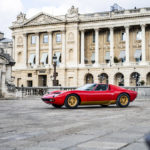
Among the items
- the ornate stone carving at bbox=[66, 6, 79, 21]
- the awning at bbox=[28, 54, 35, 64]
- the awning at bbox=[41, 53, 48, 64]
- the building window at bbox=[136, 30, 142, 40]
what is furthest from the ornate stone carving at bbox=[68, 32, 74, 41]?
the building window at bbox=[136, 30, 142, 40]

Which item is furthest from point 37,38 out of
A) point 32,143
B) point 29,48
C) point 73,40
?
point 32,143

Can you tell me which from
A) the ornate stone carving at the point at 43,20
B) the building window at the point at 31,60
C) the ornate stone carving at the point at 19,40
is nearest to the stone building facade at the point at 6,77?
the ornate stone carving at the point at 43,20

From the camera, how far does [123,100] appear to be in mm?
16391

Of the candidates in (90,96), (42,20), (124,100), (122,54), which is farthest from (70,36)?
(90,96)

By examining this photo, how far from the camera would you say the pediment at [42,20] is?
6656 centimetres

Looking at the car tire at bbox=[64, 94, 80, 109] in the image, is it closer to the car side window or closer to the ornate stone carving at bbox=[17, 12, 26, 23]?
the car side window

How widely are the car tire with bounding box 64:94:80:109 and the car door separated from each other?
660mm

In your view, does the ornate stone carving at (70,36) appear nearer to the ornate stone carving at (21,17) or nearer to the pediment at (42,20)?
the pediment at (42,20)

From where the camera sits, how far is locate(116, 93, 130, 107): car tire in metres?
16.2

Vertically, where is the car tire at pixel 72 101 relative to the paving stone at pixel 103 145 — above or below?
above

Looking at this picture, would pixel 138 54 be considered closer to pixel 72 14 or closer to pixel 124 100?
pixel 72 14

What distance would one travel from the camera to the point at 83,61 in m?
63.8

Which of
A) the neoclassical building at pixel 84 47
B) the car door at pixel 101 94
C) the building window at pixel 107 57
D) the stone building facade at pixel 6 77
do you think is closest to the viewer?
the car door at pixel 101 94

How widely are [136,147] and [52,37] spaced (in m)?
64.3
